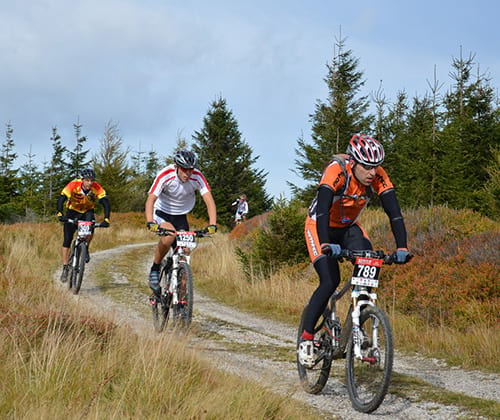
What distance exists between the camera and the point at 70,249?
11734 mm

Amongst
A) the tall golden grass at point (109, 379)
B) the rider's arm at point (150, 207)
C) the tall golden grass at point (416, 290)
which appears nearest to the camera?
the tall golden grass at point (109, 379)

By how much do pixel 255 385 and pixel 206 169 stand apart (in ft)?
110

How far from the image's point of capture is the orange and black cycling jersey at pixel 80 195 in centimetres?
1087

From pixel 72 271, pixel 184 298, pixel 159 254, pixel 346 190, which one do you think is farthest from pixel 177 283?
pixel 72 271

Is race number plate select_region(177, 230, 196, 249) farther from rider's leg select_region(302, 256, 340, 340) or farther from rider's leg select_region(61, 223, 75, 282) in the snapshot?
rider's leg select_region(61, 223, 75, 282)

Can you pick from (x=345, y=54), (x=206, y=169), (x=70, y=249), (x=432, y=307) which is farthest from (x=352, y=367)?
(x=206, y=169)

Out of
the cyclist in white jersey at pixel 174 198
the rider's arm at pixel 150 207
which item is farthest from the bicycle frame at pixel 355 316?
the rider's arm at pixel 150 207

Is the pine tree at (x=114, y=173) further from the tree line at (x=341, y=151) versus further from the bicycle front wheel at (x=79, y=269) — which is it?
the bicycle front wheel at (x=79, y=269)

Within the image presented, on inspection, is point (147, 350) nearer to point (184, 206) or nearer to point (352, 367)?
point (352, 367)

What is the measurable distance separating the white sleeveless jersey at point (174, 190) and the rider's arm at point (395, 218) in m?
3.15

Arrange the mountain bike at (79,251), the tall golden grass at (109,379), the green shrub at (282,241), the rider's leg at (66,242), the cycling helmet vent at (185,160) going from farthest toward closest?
the green shrub at (282,241) < the rider's leg at (66,242) < the mountain bike at (79,251) < the cycling helmet vent at (185,160) < the tall golden grass at (109,379)

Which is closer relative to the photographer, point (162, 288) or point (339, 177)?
point (339, 177)

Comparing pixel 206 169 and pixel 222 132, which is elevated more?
pixel 222 132

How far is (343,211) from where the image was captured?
4.98m
